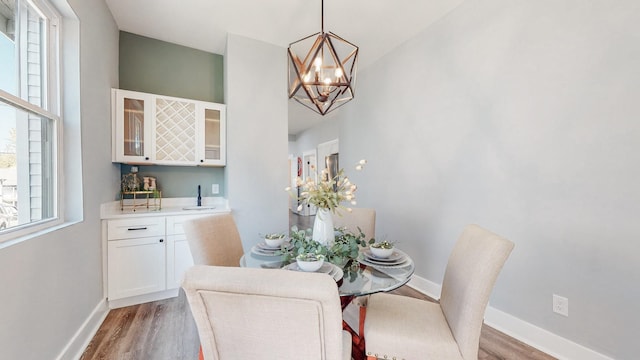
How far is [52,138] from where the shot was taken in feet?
5.46

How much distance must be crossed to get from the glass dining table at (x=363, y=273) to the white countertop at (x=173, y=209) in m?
1.31

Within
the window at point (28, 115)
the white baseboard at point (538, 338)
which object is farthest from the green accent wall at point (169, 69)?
the white baseboard at point (538, 338)

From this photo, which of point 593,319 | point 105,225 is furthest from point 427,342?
point 105,225

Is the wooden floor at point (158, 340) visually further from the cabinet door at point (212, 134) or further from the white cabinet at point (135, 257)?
the cabinet door at point (212, 134)

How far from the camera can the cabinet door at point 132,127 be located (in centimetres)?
249

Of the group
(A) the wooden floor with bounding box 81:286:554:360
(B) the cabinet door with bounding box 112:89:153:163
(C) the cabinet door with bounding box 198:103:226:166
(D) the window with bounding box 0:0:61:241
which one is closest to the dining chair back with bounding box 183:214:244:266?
(A) the wooden floor with bounding box 81:286:554:360

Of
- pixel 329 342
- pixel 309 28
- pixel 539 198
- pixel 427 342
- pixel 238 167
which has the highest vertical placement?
pixel 309 28

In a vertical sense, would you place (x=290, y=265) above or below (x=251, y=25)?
below

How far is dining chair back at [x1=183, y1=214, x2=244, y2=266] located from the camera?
62.1 inches

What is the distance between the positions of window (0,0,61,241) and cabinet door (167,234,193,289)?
A: 954 millimetres

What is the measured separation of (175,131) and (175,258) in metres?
1.37

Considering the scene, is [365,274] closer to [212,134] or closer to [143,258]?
[143,258]

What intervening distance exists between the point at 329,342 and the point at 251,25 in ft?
9.82

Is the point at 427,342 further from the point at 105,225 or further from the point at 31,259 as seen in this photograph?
the point at 105,225
